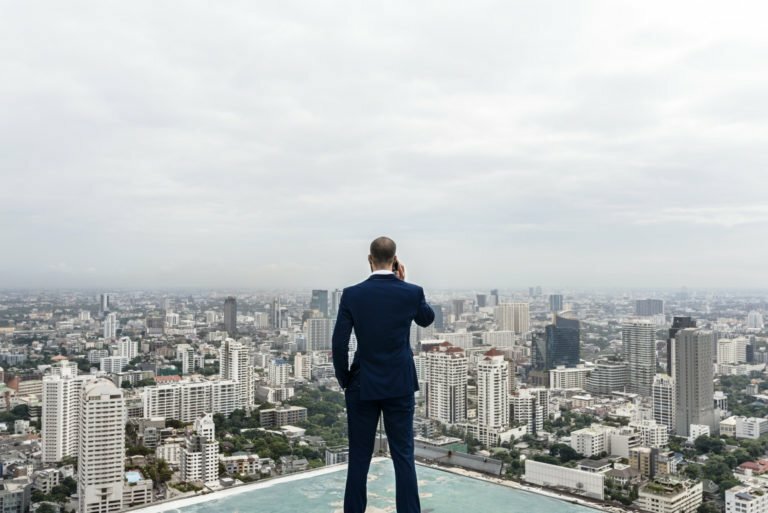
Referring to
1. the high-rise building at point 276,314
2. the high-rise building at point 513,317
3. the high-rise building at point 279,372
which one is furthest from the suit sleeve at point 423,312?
the high-rise building at point 513,317

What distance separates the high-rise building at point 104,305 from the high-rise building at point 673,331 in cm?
908

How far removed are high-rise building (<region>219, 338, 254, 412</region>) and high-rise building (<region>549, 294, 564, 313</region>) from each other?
762 centimetres

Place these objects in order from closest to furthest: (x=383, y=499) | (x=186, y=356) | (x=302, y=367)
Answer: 1. (x=383, y=499)
2. (x=302, y=367)
3. (x=186, y=356)

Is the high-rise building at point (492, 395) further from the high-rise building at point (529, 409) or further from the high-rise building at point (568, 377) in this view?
the high-rise building at point (568, 377)

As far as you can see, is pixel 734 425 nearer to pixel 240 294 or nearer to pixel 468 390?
pixel 468 390

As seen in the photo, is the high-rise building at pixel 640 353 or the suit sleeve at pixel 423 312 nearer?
the suit sleeve at pixel 423 312

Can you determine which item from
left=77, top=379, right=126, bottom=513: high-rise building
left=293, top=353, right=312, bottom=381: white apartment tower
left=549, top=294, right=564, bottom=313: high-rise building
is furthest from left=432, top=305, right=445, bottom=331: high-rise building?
left=549, top=294, right=564, bottom=313: high-rise building

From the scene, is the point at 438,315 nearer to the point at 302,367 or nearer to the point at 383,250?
the point at 383,250

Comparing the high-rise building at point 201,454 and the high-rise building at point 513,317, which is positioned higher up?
the high-rise building at point 513,317

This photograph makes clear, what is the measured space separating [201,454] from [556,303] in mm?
10593

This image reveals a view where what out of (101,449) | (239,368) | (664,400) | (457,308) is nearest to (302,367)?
(239,368)

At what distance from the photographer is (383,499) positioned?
1.86 metres

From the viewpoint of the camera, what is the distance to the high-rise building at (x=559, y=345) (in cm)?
1234

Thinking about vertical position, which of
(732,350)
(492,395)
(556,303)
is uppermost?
(556,303)
